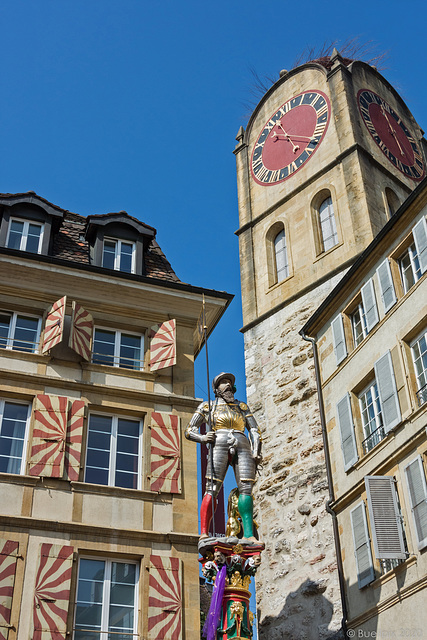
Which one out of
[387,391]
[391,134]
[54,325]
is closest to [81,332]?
[54,325]

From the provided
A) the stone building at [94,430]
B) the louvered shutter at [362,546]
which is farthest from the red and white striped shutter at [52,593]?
the louvered shutter at [362,546]

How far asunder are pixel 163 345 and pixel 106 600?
16.1 feet

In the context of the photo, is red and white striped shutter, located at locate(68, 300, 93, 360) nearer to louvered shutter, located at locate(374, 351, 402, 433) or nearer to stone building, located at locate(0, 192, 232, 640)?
stone building, located at locate(0, 192, 232, 640)

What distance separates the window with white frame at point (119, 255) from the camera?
17.8m

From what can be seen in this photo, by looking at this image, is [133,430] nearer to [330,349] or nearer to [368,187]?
[330,349]

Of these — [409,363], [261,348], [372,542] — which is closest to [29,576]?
[372,542]

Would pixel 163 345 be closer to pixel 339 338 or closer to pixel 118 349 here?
pixel 118 349

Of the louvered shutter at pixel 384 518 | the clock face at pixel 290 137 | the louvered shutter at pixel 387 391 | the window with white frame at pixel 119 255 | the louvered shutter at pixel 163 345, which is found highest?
the clock face at pixel 290 137

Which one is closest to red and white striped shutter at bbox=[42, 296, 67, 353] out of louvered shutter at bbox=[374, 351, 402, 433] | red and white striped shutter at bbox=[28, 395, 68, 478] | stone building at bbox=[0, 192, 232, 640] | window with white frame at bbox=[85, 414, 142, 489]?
stone building at bbox=[0, 192, 232, 640]

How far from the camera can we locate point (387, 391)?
15688 mm

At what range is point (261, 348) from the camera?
2520cm

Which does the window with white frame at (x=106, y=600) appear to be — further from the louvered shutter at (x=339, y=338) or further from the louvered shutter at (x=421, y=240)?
the louvered shutter at (x=421, y=240)

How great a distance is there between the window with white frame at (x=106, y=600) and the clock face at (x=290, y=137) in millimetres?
17744

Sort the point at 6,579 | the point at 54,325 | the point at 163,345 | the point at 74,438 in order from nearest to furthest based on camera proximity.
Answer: the point at 6,579 → the point at 74,438 → the point at 54,325 → the point at 163,345
